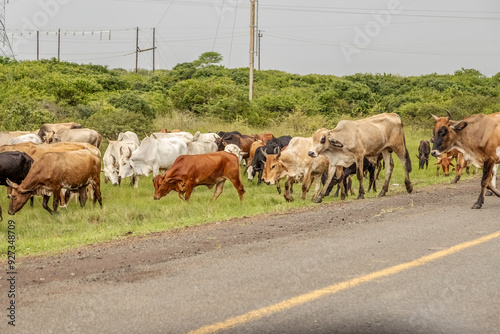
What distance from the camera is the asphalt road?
5.35m

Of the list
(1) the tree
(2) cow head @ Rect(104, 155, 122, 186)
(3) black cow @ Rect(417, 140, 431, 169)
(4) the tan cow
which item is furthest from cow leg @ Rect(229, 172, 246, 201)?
(1) the tree

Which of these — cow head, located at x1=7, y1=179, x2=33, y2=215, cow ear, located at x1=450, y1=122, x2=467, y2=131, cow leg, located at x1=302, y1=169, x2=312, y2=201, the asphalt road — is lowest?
cow head, located at x1=7, y1=179, x2=33, y2=215

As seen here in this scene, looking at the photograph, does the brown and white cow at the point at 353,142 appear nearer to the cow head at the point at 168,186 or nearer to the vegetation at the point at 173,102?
the cow head at the point at 168,186

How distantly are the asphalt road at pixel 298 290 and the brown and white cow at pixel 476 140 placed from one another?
3897 mm

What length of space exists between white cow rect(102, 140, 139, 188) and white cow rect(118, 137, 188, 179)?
407 millimetres

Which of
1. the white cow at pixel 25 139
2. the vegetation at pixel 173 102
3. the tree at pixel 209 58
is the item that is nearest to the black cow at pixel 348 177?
the white cow at pixel 25 139

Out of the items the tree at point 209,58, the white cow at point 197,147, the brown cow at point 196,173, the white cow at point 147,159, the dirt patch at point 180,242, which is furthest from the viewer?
the tree at point 209,58

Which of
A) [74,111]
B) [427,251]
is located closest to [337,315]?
[427,251]

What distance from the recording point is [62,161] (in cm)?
1575

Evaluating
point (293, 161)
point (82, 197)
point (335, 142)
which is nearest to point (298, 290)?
point (335, 142)

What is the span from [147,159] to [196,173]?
5.14m

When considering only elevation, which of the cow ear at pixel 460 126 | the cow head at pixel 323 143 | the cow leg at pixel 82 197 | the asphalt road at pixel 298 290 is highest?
the cow ear at pixel 460 126

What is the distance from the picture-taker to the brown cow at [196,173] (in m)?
16.8

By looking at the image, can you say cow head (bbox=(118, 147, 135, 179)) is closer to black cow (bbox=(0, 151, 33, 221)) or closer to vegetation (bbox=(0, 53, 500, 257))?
vegetation (bbox=(0, 53, 500, 257))
